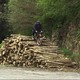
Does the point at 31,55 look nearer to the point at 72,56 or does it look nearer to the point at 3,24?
the point at 72,56

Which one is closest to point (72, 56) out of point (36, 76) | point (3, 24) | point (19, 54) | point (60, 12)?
point (19, 54)

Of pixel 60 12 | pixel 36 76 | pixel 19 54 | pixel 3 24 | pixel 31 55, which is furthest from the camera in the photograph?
pixel 3 24

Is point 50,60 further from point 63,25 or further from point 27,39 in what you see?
point 63,25

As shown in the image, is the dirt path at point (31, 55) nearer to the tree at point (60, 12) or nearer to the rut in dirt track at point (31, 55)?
the rut in dirt track at point (31, 55)

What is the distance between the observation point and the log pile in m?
25.2

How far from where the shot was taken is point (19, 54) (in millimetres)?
26641

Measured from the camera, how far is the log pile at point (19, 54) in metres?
25.2

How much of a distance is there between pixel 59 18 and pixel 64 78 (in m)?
13.6

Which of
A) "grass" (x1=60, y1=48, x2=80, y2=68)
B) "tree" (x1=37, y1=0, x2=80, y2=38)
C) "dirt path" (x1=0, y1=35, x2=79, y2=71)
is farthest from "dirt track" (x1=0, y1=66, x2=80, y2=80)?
"tree" (x1=37, y1=0, x2=80, y2=38)

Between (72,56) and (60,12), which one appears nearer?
(72,56)

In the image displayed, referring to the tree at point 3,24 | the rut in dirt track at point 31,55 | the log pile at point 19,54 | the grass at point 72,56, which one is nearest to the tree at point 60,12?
the rut in dirt track at point 31,55

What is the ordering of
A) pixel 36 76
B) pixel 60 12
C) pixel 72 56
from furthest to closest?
pixel 60 12 < pixel 72 56 < pixel 36 76

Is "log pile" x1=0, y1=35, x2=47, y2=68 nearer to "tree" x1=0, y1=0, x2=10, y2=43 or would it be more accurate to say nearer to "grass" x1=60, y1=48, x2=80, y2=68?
"grass" x1=60, y1=48, x2=80, y2=68

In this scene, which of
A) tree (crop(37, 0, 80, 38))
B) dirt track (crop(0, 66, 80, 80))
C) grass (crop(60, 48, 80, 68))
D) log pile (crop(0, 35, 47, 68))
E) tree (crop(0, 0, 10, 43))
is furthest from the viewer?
tree (crop(0, 0, 10, 43))
